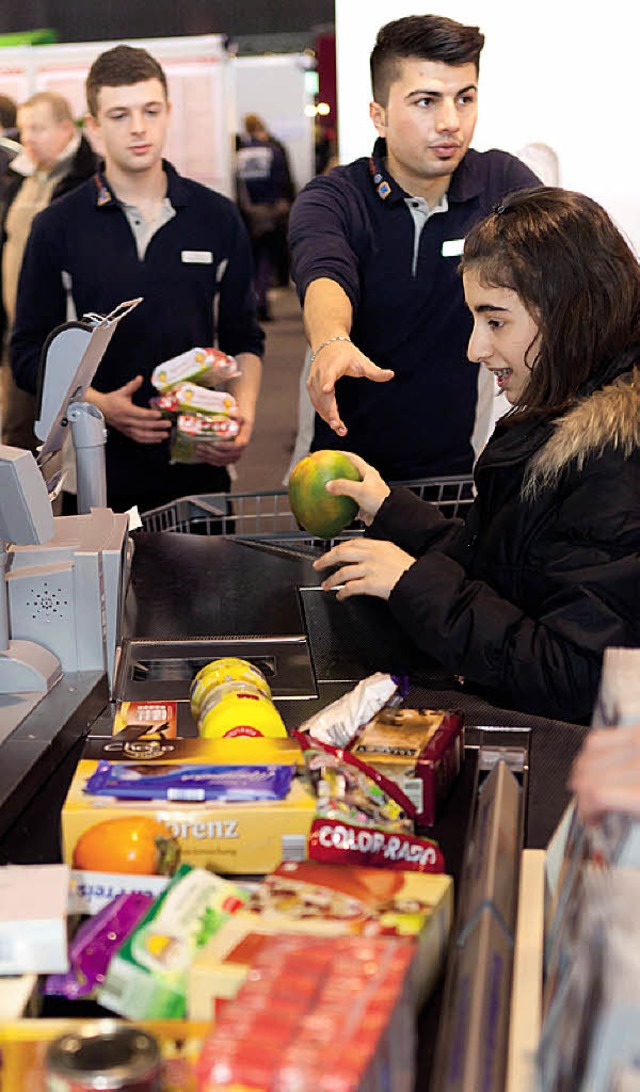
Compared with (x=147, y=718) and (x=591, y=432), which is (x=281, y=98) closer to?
(x=591, y=432)

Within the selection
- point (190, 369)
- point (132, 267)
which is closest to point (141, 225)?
point (132, 267)

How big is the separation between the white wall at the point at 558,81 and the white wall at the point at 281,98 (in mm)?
390

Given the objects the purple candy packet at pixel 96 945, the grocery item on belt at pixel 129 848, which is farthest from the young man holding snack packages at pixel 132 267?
the purple candy packet at pixel 96 945

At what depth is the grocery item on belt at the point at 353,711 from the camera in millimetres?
1545

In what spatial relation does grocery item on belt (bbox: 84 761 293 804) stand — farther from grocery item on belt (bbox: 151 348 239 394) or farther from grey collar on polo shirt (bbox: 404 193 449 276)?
grey collar on polo shirt (bbox: 404 193 449 276)

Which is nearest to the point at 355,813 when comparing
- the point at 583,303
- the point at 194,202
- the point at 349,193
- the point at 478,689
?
the point at 478,689

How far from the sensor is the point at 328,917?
1.06 meters

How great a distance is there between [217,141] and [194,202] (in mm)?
1164

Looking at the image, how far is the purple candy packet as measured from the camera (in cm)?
109

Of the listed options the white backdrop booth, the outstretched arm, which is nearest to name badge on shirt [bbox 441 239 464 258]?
the outstretched arm

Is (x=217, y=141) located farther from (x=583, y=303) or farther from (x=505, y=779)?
(x=505, y=779)

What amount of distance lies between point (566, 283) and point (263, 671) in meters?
0.75

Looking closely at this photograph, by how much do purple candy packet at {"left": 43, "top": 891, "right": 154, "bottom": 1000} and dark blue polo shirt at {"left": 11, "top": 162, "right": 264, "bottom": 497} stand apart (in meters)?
2.72

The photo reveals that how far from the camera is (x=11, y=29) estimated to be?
16.4 ft
